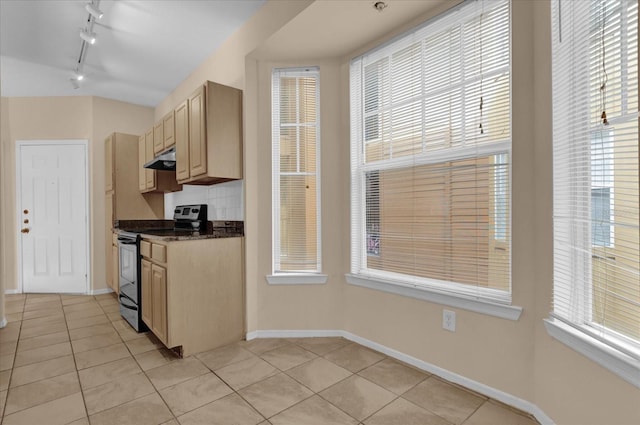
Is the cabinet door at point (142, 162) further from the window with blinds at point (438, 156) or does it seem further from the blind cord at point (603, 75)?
the blind cord at point (603, 75)

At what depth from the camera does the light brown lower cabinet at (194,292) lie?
7.81 ft

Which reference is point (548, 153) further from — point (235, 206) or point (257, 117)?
point (235, 206)

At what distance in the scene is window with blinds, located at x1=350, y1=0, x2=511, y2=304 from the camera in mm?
1822

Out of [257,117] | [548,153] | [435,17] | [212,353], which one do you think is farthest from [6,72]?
[548,153]

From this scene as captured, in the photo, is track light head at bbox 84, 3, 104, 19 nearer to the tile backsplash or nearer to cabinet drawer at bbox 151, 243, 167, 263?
the tile backsplash

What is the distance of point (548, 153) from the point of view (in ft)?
5.16

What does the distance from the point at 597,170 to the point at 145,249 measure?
308 cm

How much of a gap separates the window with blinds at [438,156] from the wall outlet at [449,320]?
0.15m

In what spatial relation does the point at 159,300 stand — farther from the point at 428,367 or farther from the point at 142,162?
the point at 142,162

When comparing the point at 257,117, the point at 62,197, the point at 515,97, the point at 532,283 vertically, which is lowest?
the point at 532,283

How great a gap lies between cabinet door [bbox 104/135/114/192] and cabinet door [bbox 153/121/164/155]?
1011 millimetres

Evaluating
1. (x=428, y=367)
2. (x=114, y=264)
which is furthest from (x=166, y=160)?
(x=428, y=367)

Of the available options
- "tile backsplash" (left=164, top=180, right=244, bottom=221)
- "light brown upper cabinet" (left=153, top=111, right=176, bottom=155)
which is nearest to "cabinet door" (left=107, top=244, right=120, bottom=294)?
"tile backsplash" (left=164, top=180, right=244, bottom=221)

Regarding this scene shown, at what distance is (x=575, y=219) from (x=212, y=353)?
2.49 m
